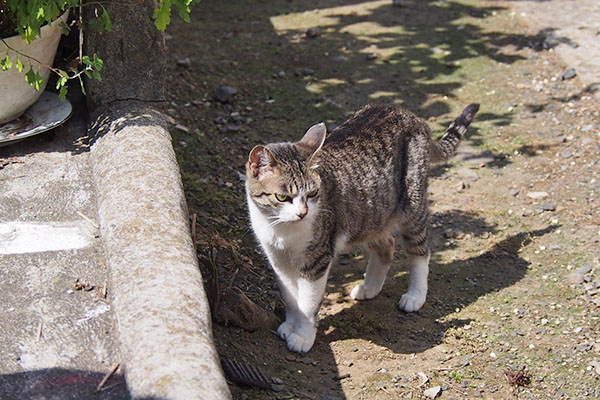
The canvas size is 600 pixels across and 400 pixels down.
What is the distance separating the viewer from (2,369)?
9.96 feet

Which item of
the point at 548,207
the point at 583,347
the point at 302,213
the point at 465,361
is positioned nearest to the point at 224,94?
the point at 548,207

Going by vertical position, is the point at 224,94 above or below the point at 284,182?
below

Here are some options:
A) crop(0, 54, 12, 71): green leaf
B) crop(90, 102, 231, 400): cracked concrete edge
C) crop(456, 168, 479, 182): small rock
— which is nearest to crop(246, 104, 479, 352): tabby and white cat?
crop(90, 102, 231, 400): cracked concrete edge

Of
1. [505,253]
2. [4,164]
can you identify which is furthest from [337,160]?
[4,164]

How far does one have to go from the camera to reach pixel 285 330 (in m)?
4.57

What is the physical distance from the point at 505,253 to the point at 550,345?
1159mm

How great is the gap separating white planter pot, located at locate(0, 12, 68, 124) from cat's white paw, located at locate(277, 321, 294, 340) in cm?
230

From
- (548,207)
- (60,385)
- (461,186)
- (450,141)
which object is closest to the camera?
(60,385)

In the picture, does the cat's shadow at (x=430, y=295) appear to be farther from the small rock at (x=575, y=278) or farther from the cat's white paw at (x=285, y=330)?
the small rock at (x=575, y=278)

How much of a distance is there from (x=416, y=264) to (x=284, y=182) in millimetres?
1459

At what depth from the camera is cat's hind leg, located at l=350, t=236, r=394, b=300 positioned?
5033mm

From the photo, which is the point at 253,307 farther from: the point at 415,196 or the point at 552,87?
the point at 552,87

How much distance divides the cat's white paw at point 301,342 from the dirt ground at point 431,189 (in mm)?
77

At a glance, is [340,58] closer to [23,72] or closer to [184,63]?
[184,63]
